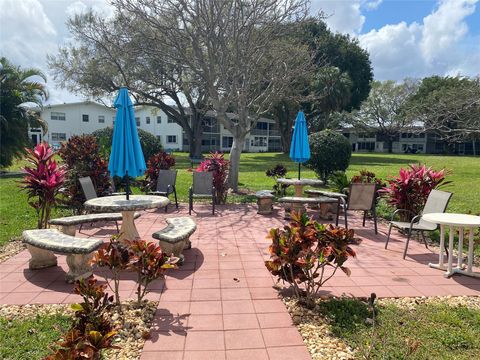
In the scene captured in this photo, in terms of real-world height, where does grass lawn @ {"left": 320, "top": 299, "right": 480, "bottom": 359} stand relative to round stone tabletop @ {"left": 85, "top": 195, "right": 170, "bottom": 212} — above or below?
below

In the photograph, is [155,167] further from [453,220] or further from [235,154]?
[453,220]

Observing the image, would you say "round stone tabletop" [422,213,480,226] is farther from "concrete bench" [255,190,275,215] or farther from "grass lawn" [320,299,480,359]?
"concrete bench" [255,190,275,215]

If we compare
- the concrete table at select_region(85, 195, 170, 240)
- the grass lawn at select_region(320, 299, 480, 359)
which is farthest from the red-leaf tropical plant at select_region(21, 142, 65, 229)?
the grass lawn at select_region(320, 299, 480, 359)

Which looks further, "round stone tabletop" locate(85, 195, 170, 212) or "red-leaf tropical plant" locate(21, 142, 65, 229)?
"red-leaf tropical plant" locate(21, 142, 65, 229)

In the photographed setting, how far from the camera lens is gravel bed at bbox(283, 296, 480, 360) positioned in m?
3.06

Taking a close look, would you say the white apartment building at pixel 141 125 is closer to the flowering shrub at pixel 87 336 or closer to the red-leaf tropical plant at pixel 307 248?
the red-leaf tropical plant at pixel 307 248

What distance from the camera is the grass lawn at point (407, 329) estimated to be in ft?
10.1

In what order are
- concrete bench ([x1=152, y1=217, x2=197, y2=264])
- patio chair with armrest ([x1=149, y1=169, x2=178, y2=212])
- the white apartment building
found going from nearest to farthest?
1. concrete bench ([x1=152, y1=217, x2=197, y2=264])
2. patio chair with armrest ([x1=149, y1=169, x2=178, y2=212])
3. the white apartment building

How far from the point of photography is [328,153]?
1402 centimetres

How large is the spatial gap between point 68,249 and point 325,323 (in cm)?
303

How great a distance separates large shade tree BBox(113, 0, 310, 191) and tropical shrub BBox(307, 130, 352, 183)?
2.73 metres

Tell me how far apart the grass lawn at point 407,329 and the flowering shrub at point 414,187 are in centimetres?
330

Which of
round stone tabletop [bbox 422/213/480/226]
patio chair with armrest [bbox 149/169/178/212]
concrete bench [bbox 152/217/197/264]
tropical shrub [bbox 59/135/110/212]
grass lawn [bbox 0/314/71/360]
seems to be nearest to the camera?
grass lawn [bbox 0/314/71/360]

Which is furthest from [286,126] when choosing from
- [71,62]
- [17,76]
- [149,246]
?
[149,246]
